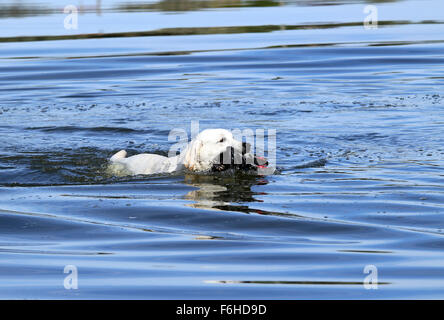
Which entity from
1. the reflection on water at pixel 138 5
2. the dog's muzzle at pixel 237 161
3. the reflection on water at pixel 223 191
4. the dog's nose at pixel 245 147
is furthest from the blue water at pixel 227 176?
the reflection on water at pixel 138 5

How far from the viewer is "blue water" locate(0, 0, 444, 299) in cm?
647

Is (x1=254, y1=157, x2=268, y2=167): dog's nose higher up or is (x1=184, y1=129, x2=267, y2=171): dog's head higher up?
(x1=184, y1=129, x2=267, y2=171): dog's head

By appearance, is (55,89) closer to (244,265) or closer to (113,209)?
(113,209)

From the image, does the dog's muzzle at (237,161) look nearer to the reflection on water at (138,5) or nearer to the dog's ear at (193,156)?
the dog's ear at (193,156)

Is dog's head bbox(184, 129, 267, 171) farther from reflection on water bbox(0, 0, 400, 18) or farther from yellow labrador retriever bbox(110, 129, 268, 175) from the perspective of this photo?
reflection on water bbox(0, 0, 400, 18)

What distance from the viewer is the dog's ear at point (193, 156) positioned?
9328mm

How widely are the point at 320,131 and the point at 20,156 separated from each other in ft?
13.3

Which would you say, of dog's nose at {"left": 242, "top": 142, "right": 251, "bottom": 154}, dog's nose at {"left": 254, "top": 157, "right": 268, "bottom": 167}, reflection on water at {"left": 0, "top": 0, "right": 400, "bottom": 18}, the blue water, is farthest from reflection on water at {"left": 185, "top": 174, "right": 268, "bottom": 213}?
reflection on water at {"left": 0, "top": 0, "right": 400, "bottom": 18}

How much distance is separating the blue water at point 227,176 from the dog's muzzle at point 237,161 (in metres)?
0.18

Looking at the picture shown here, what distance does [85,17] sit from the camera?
101ft

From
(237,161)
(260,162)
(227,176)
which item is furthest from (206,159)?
(260,162)

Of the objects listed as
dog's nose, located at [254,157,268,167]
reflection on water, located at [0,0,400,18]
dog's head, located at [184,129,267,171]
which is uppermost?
reflection on water, located at [0,0,400,18]
